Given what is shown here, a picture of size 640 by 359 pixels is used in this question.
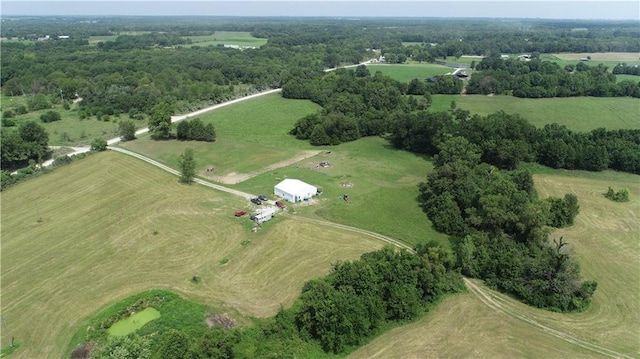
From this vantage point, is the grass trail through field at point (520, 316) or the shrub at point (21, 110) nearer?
the grass trail through field at point (520, 316)

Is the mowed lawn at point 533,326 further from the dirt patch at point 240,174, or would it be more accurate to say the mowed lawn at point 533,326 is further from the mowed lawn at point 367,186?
A: the dirt patch at point 240,174

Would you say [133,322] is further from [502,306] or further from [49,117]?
[49,117]

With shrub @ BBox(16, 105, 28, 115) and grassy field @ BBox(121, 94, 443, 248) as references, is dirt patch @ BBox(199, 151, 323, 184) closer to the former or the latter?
grassy field @ BBox(121, 94, 443, 248)

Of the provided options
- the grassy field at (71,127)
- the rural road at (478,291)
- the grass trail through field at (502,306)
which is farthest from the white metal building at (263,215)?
the grassy field at (71,127)

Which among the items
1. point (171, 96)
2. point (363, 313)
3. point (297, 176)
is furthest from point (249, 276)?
point (171, 96)

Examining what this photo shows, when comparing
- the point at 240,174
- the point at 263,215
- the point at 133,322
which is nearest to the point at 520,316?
the point at 263,215
